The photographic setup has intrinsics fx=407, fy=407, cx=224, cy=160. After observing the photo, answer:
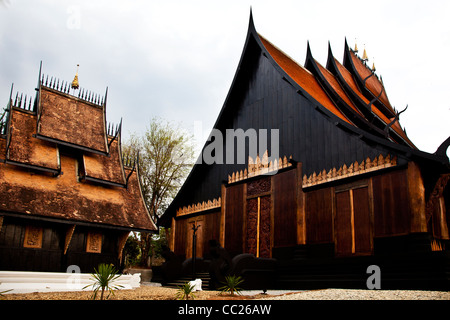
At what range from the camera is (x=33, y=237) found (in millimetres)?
12273

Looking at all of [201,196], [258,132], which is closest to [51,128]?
[201,196]

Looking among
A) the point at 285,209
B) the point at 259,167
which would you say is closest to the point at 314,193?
the point at 285,209

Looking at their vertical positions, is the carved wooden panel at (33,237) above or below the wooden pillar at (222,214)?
below

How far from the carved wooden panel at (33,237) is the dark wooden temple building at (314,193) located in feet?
15.6

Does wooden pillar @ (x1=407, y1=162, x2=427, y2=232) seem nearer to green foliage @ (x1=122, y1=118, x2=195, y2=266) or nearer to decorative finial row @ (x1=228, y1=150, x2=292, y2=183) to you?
decorative finial row @ (x1=228, y1=150, x2=292, y2=183)

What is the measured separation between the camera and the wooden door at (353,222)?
30.2 feet

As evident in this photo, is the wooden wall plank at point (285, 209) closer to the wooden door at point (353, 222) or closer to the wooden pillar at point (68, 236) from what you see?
the wooden door at point (353, 222)

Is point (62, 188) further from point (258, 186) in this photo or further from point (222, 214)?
point (258, 186)

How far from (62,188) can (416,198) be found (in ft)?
34.8

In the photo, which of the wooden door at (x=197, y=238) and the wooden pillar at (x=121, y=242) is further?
the wooden pillar at (x=121, y=242)

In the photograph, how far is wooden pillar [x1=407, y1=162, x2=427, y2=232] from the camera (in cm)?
830

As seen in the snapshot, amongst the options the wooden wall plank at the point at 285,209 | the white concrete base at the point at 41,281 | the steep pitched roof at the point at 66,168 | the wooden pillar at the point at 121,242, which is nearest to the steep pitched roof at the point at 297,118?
the wooden wall plank at the point at 285,209

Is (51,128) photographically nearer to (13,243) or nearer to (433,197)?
(13,243)

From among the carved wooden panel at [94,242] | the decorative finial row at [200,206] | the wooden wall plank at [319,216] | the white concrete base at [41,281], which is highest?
the decorative finial row at [200,206]
